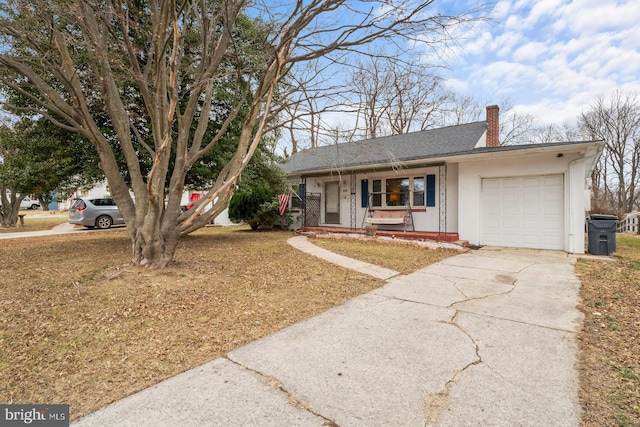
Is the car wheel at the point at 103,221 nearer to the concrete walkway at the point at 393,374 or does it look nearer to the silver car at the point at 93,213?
the silver car at the point at 93,213

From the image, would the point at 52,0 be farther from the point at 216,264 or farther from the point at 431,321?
the point at 431,321

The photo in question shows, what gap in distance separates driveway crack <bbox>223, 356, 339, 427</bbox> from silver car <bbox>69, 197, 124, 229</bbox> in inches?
610

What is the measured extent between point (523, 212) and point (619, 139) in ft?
83.3

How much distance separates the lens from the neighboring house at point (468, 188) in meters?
7.78

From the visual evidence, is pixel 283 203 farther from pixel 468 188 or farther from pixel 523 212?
pixel 523 212

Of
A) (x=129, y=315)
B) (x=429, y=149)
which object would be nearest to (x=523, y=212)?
(x=429, y=149)

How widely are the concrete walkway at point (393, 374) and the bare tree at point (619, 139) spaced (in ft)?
96.8

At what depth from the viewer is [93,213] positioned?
14922 mm

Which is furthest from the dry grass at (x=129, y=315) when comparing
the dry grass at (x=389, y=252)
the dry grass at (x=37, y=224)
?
the dry grass at (x=37, y=224)

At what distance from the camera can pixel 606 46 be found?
376 inches

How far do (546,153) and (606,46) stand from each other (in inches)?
193

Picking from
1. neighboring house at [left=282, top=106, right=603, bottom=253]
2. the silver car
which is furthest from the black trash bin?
the silver car

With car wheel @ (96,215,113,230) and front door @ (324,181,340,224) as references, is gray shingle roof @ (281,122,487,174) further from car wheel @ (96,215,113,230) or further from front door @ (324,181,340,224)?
car wheel @ (96,215,113,230)

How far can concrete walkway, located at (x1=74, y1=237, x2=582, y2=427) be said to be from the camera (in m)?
1.93
